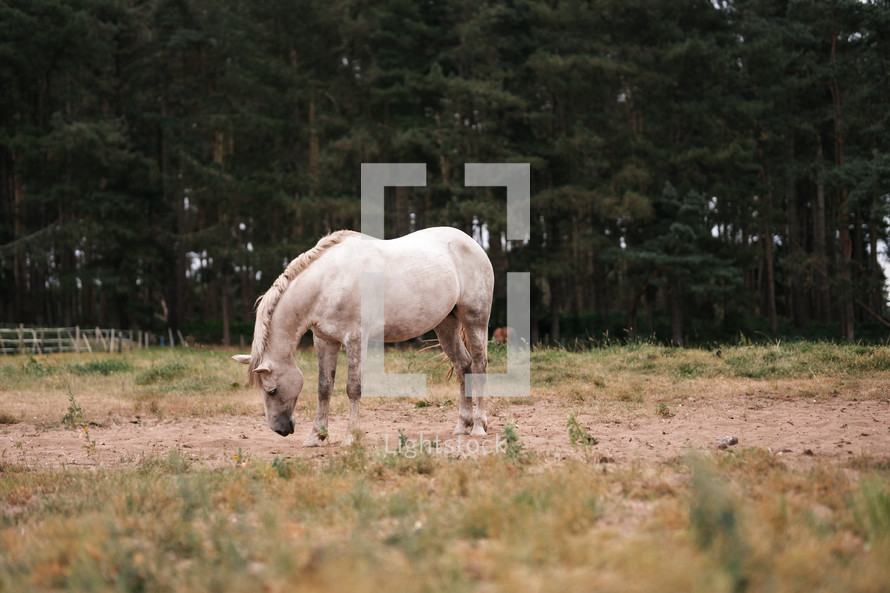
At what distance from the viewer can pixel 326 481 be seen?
4.45 metres

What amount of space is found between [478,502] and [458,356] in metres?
3.91

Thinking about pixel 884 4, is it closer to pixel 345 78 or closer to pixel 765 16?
pixel 765 16

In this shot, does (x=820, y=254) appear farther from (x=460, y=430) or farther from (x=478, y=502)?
Answer: (x=478, y=502)

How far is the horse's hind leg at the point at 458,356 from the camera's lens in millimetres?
7242

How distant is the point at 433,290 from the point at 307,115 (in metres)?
26.9

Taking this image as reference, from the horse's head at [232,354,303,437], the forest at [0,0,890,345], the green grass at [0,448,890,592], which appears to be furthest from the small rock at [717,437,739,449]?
the forest at [0,0,890,345]

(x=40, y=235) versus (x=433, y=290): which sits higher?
(x=40, y=235)

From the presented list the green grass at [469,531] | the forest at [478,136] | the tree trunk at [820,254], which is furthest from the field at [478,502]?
the tree trunk at [820,254]

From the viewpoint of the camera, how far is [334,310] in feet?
21.3

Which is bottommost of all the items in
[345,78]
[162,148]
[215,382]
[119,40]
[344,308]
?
[215,382]

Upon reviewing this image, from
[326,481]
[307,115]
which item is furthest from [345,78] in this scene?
[326,481]

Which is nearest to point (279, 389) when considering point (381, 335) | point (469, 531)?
point (381, 335)

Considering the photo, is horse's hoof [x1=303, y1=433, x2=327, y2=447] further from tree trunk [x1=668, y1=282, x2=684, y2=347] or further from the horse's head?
tree trunk [x1=668, y1=282, x2=684, y2=347]

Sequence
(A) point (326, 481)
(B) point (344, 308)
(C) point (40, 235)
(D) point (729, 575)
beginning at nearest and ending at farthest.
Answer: (D) point (729, 575) < (A) point (326, 481) < (B) point (344, 308) < (C) point (40, 235)
